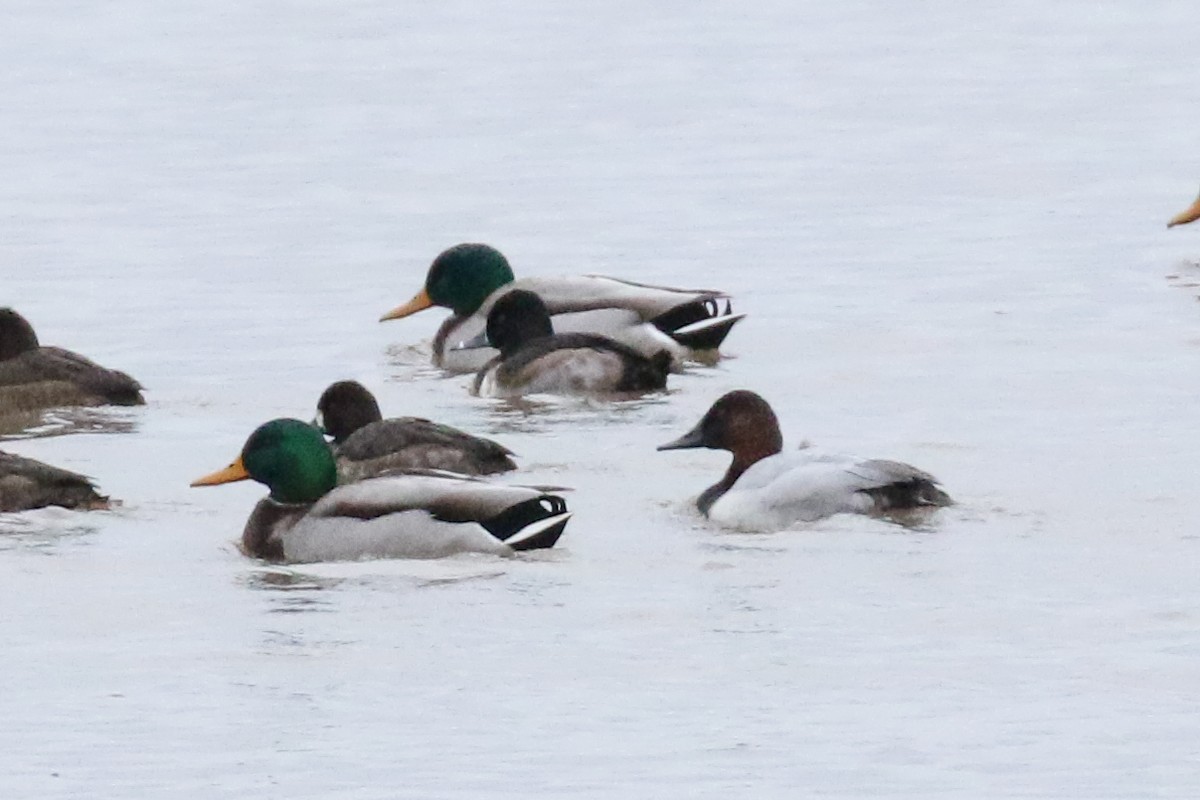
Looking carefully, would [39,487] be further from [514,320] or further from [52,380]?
[514,320]

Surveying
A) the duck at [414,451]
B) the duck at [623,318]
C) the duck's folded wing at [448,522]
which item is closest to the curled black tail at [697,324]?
the duck at [623,318]

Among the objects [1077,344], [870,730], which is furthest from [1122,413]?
[870,730]

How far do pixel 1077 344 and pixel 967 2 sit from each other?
76.1 feet

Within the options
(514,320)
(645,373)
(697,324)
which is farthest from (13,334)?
(697,324)

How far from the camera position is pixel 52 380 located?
53.4ft

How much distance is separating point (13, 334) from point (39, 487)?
3.59 metres

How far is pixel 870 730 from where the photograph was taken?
9.74 meters

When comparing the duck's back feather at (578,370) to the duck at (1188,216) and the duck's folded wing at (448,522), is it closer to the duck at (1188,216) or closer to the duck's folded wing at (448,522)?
the duck's folded wing at (448,522)

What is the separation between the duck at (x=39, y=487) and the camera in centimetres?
1308

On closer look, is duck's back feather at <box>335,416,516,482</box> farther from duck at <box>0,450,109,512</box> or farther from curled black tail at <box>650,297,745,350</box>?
curled black tail at <box>650,297,745,350</box>

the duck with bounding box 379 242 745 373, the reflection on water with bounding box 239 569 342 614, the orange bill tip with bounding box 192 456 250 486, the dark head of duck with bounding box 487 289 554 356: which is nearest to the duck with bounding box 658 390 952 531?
the reflection on water with bounding box 239 569 342 614

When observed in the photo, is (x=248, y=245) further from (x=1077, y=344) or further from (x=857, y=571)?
(x=857, y=571)

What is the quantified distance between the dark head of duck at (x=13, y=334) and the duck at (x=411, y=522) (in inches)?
166

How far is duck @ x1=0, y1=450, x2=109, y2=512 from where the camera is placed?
42.9 ft
